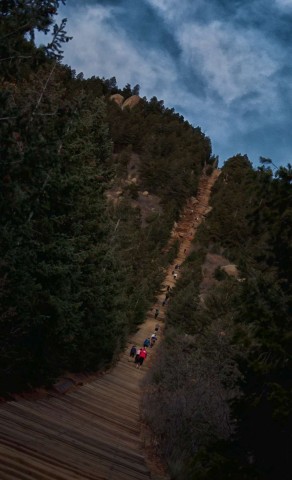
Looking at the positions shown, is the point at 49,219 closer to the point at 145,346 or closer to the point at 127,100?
the point at 145,346

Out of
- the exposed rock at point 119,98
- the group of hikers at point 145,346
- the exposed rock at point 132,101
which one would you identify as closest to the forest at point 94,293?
the group of hikers at point 145,346

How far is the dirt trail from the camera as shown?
6113 mm

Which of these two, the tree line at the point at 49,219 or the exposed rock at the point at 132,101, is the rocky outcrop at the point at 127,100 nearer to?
the exposed rock at the point at 132,101

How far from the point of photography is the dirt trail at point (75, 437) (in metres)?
6.11

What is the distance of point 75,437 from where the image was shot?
9148mm

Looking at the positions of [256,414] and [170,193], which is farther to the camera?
[170,193]

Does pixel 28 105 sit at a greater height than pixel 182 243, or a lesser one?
lesser

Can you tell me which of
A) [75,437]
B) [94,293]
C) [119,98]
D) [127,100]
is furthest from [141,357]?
[127,100]

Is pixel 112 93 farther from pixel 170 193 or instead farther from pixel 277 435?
pixel 277 435

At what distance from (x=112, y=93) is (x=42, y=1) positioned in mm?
127830

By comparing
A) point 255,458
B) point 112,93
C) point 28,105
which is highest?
point 112,93

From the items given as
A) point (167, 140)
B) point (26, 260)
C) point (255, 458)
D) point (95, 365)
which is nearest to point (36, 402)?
point (26, 260)

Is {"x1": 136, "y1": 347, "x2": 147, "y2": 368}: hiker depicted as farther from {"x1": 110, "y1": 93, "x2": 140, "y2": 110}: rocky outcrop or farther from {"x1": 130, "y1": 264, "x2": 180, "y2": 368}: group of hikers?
{"x1": 110, "y1": 93, "x2": 140, "y2": 110}: rocky outcrop

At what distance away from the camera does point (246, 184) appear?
7.02 m
